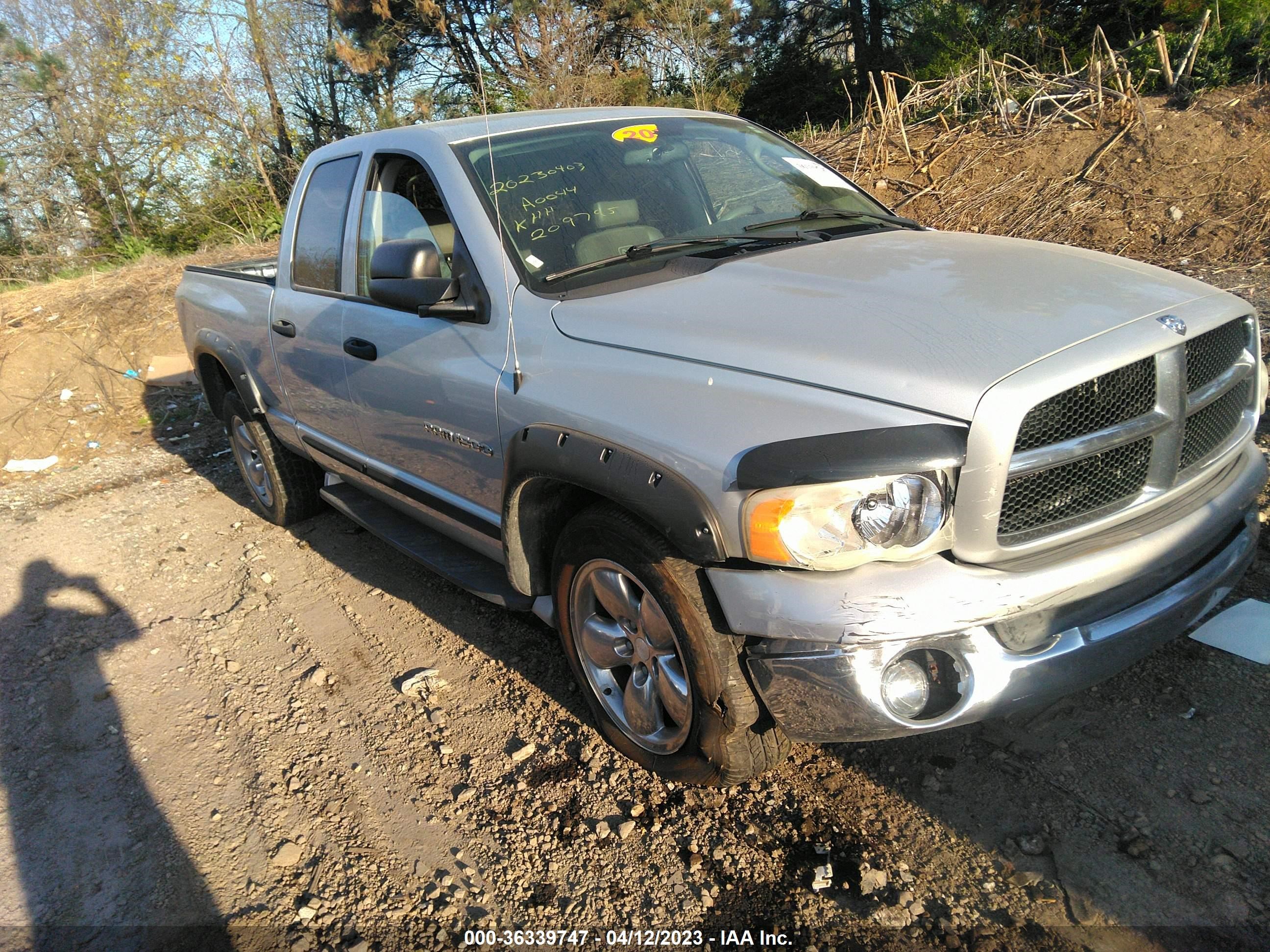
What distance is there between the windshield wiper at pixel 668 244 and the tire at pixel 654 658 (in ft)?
2.72

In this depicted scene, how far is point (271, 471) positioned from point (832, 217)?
3.34 m

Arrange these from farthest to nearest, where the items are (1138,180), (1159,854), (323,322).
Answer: (1138,180) < (323,322) < (1159,854)

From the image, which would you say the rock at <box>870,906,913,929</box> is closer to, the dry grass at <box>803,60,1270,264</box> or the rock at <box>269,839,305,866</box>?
the rock at <box>269,839,305,866</box>

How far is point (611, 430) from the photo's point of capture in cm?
242

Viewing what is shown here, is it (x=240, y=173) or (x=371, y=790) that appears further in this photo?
(x=240, y=173)

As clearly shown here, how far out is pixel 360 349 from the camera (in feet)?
11.7

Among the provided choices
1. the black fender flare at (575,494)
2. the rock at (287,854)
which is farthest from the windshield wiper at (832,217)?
the rock at (287,854)

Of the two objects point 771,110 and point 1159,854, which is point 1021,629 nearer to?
point 1159,854

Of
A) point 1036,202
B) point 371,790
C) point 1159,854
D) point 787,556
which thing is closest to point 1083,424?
point 787,556

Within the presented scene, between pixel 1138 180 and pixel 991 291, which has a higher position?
pixel 991 291

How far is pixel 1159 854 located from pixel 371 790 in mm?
2308

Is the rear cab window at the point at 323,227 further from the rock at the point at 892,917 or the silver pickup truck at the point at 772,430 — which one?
the rock at the point at 892,917

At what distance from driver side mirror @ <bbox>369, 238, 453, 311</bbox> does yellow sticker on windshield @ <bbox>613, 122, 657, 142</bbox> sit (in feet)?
2.94

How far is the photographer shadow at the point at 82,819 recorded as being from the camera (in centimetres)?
255
